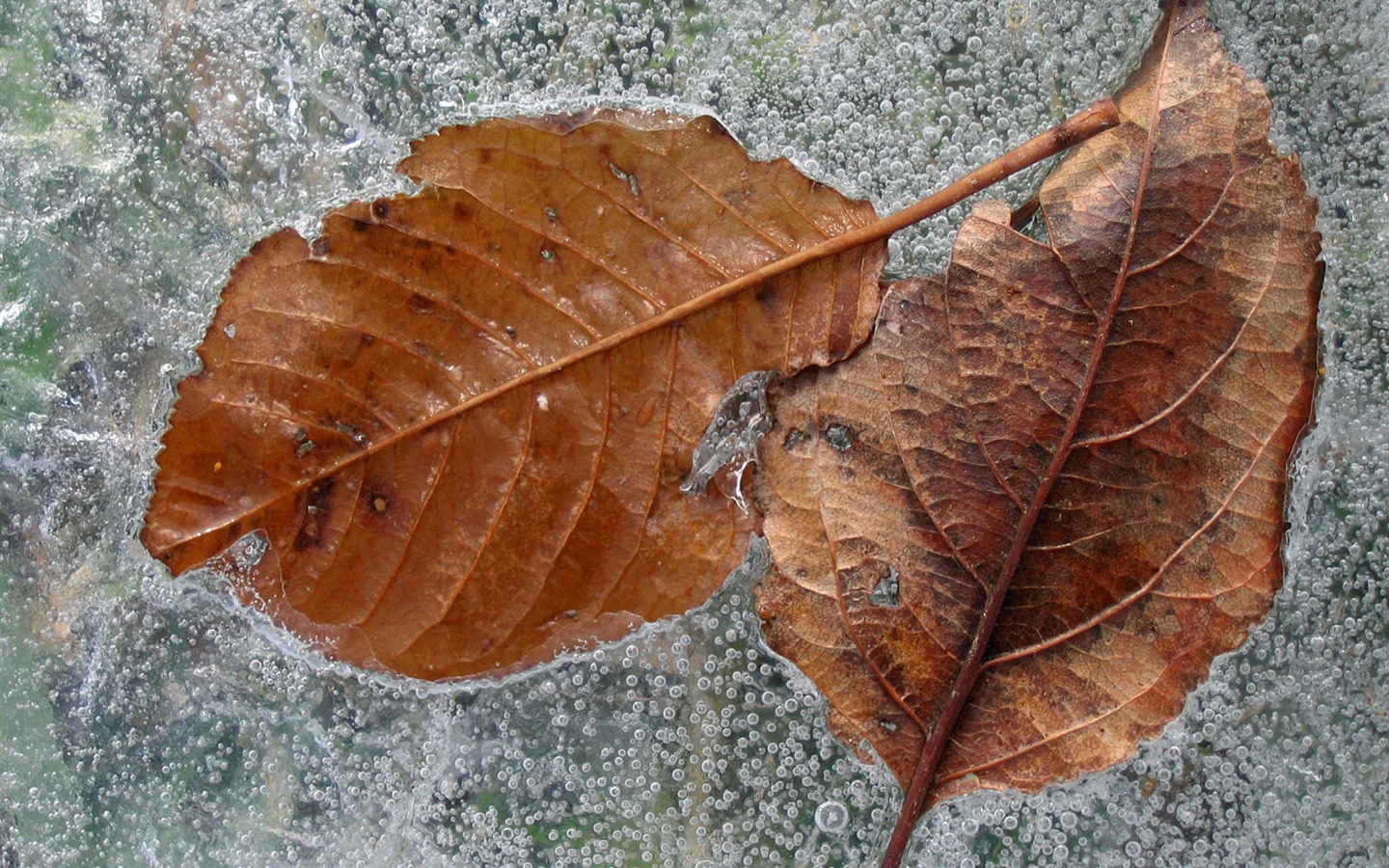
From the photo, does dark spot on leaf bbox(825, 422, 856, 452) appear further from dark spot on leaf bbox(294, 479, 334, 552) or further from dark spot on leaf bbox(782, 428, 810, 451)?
dark spot on leaf bbox(294, 479, 334, 552)

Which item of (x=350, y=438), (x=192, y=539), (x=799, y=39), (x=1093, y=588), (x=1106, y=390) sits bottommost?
(x=192, y=539)

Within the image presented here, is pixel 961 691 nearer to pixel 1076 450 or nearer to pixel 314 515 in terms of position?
pixel 1076 450

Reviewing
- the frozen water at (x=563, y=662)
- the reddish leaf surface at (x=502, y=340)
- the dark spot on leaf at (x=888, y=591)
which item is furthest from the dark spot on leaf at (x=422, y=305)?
the dark spot on leaf at (x=888, y=591)

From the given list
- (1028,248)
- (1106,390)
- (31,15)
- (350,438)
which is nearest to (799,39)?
(1028,248)

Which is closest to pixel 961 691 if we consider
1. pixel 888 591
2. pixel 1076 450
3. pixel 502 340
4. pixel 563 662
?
pixel 888 591

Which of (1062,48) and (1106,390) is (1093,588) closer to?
(1106,390)

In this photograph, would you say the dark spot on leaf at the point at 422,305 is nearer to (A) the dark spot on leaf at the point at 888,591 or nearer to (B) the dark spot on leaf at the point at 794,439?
(B) the dark spot on leaf at the point at 794,439

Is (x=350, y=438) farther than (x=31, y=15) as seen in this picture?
No
